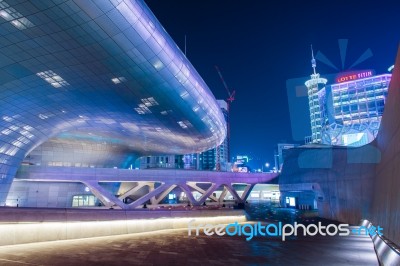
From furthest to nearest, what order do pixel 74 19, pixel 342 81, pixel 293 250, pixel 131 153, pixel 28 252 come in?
pixel 342 81 → pixel 131 153 → pixel 74 19 → pixel 293 250 → pixel 28 252

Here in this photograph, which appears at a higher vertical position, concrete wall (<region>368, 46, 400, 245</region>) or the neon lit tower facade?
the neon lit tower facade

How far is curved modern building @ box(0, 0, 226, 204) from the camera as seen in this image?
16391 millimetres

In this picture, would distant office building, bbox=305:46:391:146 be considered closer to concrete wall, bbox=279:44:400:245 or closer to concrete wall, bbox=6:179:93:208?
concrete wall, bbox=279:44:400:245

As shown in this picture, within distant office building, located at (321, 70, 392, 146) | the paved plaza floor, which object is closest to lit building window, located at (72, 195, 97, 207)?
the paved plaza floor

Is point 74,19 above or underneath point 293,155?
above

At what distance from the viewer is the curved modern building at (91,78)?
16.4 metres

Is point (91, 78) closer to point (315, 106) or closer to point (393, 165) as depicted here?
point (393, 165)

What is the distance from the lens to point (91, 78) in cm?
2377

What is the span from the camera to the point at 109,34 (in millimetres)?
17641

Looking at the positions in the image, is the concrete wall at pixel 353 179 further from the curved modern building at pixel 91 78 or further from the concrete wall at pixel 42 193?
the concrete wall at pixel 42 193

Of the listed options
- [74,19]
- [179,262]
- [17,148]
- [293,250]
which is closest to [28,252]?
[179,262]

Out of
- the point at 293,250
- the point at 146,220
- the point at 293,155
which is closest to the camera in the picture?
the point at 293,250

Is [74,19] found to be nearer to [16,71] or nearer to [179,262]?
[16,71]

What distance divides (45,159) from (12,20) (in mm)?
44852
